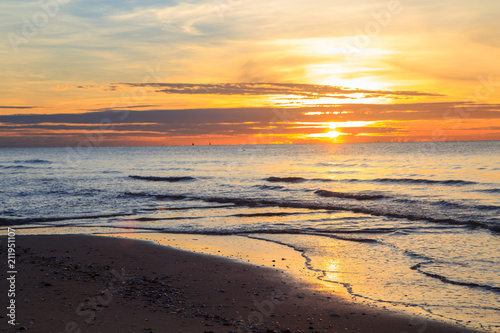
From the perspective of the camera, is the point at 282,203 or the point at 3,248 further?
the point at 282,203

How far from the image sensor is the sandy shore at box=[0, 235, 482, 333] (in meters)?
7.49

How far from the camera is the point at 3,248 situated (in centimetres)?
1368

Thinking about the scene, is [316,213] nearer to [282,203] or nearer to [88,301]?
[282,203]

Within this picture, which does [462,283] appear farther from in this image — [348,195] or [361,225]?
[348,195]

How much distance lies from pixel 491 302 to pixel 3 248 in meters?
14.5

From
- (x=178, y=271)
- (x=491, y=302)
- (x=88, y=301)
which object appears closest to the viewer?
(x=88, y=301)

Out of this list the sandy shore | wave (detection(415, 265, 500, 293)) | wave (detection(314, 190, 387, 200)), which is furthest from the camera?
wave (detection(314, 190, 387, 200))

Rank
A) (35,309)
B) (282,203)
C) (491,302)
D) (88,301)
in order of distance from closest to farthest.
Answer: (35,309) < (88,301) < (491,302) < (282,203)

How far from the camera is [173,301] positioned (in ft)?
28.9

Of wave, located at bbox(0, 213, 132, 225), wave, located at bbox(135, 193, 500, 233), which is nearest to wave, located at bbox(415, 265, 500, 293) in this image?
wave, located at bbox(135, 193, 500, 233)

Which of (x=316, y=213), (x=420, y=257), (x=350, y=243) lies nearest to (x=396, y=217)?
(x=316, y=213)

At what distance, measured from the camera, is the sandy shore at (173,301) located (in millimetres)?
7492

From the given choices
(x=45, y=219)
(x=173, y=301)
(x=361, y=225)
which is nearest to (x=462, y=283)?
(x=173, y=301)

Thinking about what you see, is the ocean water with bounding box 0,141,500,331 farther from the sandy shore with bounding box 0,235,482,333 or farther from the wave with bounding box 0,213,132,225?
the sandy shore with bounding box 0,235,482,333
